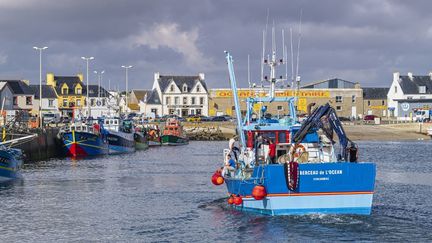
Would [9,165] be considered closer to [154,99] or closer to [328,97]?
[328,97]

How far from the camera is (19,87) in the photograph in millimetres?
140625

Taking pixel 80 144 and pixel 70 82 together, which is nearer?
pixel 80 144

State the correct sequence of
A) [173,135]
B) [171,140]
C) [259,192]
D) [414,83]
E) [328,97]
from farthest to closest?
[414,83] < [328,97] < [173,135] < [171,140] < [259,192]

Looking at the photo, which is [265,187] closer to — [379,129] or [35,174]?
[35,174]

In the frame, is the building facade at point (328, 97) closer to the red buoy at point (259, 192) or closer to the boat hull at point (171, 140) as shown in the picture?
the boat hull at point (171, 140)

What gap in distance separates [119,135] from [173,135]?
66.7 feet

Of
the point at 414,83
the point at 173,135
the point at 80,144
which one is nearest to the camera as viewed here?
the point at 80,144

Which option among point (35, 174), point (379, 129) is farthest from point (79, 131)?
point (379, 129)

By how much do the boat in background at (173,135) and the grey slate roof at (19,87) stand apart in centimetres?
3451

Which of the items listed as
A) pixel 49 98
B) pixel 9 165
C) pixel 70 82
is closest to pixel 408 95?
pixel 70 82

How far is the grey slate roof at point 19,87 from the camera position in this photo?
139 m

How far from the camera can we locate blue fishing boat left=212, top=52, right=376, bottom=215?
31.1 metres

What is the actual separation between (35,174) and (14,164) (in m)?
7.03

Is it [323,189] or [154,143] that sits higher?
[323,189]
